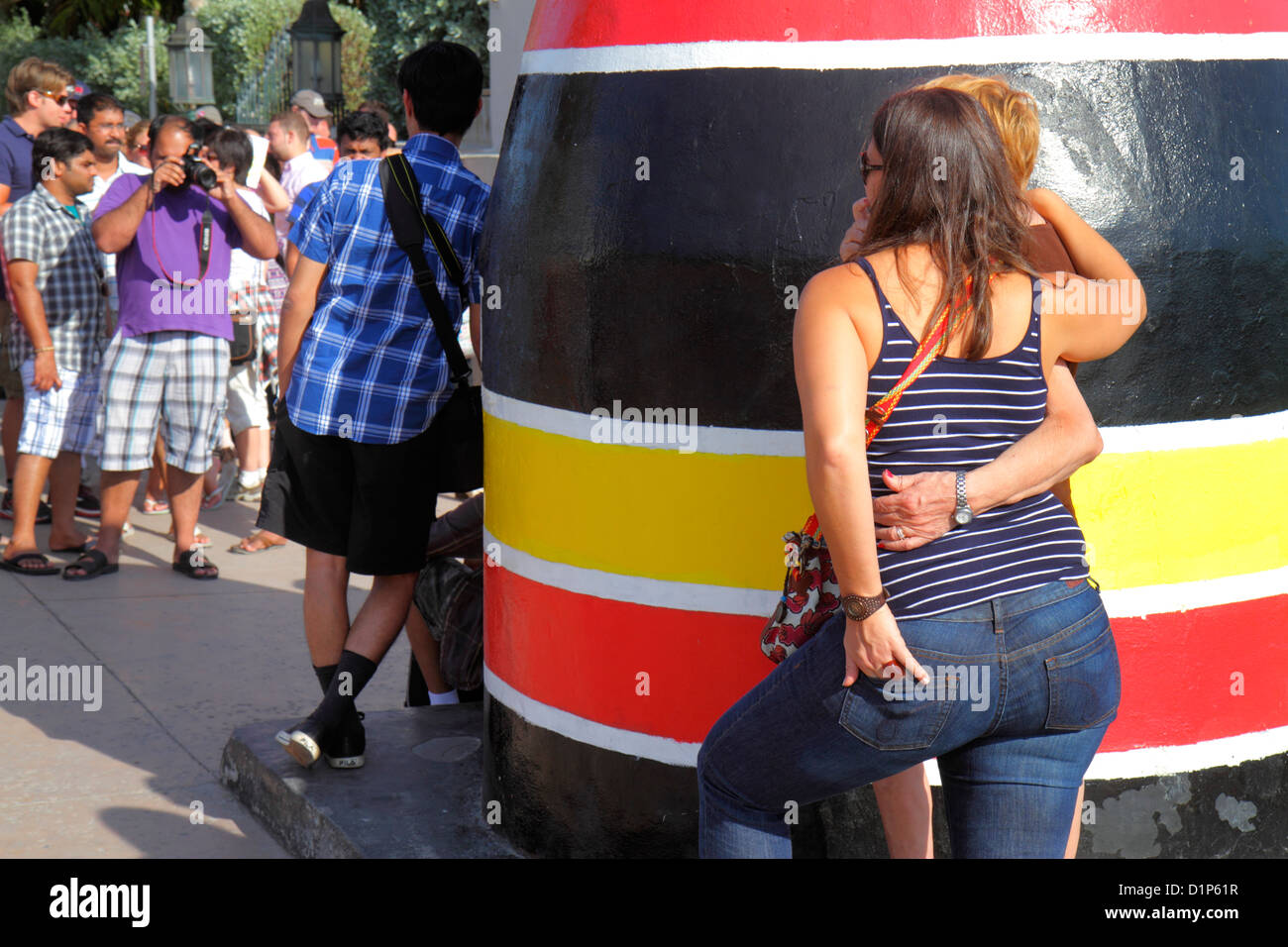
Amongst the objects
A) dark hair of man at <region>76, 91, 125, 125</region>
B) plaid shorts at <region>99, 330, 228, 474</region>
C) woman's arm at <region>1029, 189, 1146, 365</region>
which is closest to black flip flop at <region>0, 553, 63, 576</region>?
plaid shorts at <region>99, 330, 228, 474</region>

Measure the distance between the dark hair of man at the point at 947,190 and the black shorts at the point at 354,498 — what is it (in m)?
2.04

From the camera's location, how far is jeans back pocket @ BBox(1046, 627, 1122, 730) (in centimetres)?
238

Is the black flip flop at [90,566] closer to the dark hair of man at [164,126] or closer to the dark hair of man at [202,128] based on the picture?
the dark hair of man at [164,126]

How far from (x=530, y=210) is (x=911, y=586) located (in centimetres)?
146

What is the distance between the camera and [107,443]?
675cm

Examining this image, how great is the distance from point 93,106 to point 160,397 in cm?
200

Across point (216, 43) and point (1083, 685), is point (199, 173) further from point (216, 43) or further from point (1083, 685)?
point (216, 43)

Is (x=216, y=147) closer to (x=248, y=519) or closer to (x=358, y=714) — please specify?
(x=248, y=519)

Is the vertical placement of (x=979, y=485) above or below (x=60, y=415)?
above

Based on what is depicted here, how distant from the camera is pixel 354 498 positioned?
4266 millimetres

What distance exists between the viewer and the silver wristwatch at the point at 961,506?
2.38 metres

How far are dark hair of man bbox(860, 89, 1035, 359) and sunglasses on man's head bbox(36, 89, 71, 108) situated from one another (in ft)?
21.3

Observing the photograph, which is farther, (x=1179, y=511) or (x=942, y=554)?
(x=1179, y=511)

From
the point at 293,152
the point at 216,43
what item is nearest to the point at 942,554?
the point at 293,152
